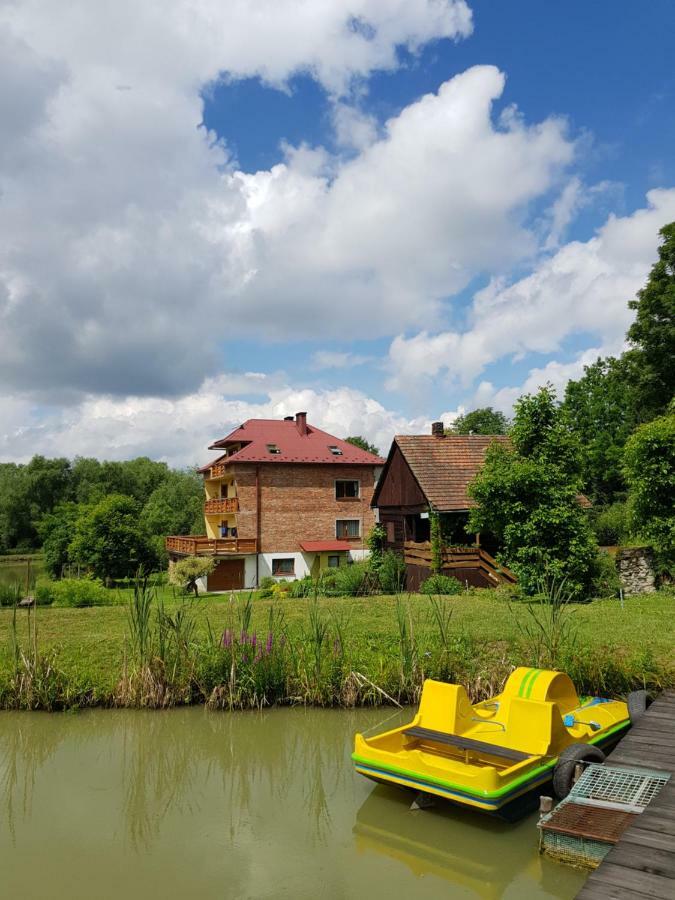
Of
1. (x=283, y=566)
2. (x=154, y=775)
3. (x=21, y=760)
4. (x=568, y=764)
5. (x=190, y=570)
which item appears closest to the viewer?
(x=568, y=764)

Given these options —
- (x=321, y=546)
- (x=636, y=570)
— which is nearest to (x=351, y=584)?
(x=636, y=570)

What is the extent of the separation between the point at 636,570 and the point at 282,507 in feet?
68.7

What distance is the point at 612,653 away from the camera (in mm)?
9391

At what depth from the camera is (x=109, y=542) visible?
33938 millimetres

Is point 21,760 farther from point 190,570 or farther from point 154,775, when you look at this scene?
point 190,570

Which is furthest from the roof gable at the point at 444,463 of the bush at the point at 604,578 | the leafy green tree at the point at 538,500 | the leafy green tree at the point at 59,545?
the leafy green tree at the point at 59,545

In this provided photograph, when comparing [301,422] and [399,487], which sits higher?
[301,422]

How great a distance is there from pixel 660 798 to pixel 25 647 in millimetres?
9332

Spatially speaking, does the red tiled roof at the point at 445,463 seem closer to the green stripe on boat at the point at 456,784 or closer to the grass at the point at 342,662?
the grass at the point at 342,662

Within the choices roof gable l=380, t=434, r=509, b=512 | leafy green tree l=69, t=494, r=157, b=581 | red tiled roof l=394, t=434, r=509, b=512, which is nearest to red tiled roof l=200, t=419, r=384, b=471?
leafy green tree l=69, t=494, r=157, b=581

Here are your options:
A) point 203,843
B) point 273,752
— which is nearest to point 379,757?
point 203,843

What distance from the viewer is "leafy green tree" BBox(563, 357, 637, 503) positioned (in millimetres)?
36094

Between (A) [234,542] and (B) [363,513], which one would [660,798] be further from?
(B) [363,513]

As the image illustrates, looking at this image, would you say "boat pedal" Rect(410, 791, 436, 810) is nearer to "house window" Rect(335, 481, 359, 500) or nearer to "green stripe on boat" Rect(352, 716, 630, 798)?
"green stripe on boat" Rect(352, 716, 630, 798)
